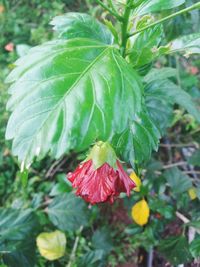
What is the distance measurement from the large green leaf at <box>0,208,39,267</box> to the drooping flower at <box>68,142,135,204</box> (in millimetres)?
417

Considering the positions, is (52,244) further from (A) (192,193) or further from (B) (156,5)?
(B) (156,5)

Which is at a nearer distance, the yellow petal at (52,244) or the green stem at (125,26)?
the green stem at (125,26)

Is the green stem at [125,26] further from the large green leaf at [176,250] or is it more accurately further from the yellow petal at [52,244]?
the yellow petal at [52,244]

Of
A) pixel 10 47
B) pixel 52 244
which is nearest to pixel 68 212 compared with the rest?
pixel 52 244

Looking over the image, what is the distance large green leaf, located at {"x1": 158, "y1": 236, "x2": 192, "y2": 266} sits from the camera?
42.0 inches

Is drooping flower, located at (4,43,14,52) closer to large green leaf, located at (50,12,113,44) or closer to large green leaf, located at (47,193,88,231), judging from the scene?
large green leaf, located at (47,193,88,231)

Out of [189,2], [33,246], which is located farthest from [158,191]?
[189,2]

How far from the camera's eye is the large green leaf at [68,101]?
555 millimetres

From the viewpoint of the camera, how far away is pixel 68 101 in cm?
57

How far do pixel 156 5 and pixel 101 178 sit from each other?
30cm

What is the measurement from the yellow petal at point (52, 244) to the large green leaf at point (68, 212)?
5 centimetres

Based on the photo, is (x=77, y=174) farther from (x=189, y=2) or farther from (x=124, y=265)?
(x=124, y=265)

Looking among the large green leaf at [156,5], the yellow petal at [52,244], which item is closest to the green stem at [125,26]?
the large green leaf at [156,5]

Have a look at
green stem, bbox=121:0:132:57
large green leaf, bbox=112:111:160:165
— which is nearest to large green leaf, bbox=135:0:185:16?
green stem, bbox=121:0:132:57
